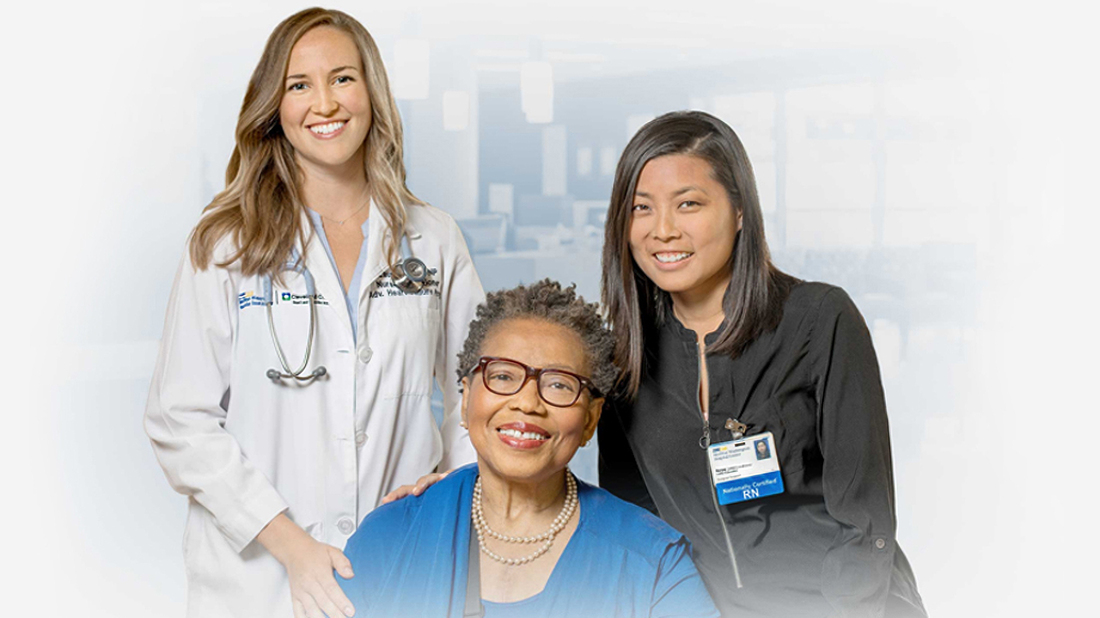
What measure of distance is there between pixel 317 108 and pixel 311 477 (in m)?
0.84

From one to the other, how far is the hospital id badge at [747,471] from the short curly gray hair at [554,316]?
13.4 inches

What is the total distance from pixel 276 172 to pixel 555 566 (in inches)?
46.1

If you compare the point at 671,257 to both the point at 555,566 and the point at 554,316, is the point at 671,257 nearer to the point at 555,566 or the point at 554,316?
the point at 554,316

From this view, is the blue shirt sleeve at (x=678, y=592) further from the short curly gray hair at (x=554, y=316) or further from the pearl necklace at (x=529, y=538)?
the short curly gray hair at (x=554, y=316)

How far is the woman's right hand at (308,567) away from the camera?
1990 millimetres

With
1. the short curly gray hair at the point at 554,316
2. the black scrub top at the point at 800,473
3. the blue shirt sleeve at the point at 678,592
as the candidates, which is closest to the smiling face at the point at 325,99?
the short curly gray hair at the point at 554,316

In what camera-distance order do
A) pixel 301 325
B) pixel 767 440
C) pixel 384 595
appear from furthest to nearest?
pixel 301 325 → pixel 767 440 → pixel 384 595

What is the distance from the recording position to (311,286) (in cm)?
228

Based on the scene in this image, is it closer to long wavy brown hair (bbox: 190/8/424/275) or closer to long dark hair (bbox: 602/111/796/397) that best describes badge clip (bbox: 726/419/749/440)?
long dark hair (bbox: 602/111/796/397)

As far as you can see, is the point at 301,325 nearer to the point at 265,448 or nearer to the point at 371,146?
the point at 265,448

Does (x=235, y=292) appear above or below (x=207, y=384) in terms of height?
above

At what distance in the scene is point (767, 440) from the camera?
212 centimetres

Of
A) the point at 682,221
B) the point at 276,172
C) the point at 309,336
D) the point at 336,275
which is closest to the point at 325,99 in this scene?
the point at 276,172

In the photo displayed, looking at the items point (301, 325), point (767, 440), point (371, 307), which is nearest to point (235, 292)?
point (301, 325)
